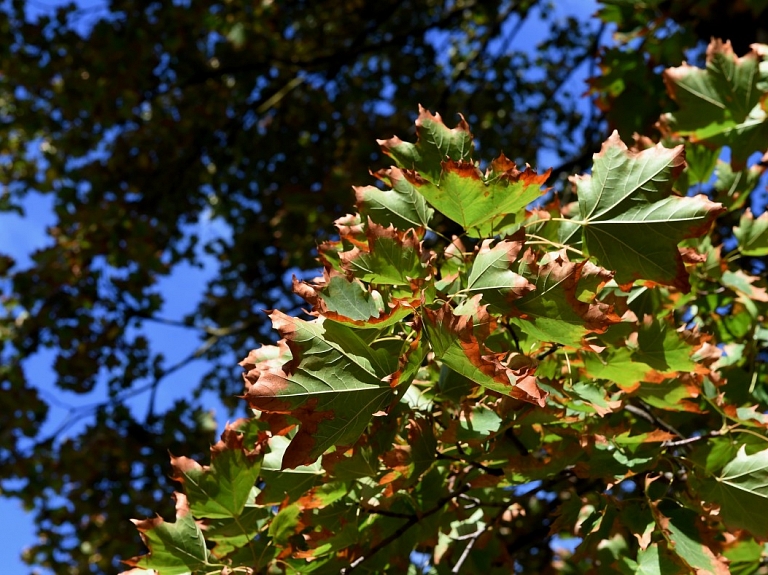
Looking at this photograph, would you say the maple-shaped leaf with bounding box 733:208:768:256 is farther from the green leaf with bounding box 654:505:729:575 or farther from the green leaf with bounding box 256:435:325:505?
the green leaf with bounding box 256:435:325:505

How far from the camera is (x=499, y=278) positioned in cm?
108

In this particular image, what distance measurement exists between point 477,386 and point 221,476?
0.56 metres

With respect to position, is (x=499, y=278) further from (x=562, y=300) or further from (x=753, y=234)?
(x=753, y=234)

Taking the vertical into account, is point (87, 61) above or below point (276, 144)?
above

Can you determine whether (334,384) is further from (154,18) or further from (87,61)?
(154,18)

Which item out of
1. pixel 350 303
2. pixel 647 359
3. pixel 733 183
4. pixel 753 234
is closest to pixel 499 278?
pixel 350 303

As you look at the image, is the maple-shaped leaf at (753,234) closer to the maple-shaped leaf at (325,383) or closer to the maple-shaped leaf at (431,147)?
the maple-shaped leaf at (431,147)

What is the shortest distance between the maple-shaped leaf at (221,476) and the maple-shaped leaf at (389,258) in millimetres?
483

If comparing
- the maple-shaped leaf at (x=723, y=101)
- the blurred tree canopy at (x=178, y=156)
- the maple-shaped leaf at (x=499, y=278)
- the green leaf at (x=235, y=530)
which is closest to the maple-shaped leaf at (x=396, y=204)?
the maple-shaped leaf at (x=499, y=278)

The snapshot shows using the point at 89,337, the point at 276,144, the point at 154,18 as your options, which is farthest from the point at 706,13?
the point at 89,337

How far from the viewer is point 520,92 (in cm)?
597

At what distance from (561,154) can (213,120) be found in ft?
10.2

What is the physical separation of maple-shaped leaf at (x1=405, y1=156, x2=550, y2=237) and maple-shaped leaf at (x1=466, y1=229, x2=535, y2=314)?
101 mm

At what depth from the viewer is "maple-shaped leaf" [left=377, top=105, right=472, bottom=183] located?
132 centimetres
